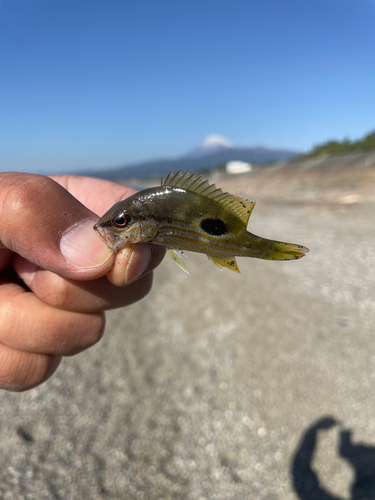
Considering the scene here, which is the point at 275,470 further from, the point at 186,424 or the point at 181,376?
the point at 181,376

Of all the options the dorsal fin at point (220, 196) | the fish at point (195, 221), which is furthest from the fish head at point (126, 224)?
the dorsal fin at point (220, 196)

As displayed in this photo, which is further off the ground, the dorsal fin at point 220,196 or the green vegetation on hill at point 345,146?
the dorsal fin at point 220,196

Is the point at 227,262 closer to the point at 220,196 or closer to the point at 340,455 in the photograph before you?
the point at 220,196

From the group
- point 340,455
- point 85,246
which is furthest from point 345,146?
point 85,246

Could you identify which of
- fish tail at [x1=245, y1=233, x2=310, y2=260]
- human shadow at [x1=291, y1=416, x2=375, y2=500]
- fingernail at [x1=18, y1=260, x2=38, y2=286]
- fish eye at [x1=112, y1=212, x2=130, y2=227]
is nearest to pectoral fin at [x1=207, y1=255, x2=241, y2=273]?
fish tail at [x1=245, y1=233, x2=310, y2=260]

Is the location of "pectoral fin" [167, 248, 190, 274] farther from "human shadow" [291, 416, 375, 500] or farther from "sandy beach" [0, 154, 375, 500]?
"human shadow" [291, 416, 375, 500]

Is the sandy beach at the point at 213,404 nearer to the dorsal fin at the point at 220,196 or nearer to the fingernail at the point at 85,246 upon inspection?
the fingernail at the point at 85,246

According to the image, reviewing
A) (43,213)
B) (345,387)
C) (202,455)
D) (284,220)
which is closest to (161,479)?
(202,455)
